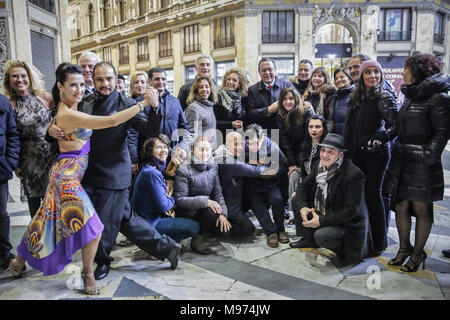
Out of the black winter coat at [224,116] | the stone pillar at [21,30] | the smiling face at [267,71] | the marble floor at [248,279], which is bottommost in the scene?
the marble floor at [248,279]

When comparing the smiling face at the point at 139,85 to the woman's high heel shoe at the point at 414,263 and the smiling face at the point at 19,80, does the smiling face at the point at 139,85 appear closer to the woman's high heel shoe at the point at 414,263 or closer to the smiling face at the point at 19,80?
the smiling face at the point at 19,80

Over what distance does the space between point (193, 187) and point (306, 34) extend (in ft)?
56.6

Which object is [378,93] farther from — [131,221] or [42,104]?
[42,104]

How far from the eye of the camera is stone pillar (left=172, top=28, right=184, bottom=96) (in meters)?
22.1

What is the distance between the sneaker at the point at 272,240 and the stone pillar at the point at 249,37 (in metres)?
16.3

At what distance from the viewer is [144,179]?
Result: 331cm

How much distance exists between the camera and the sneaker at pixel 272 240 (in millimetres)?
3640

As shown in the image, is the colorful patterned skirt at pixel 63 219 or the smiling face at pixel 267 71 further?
the smiling face at pixel 267 71

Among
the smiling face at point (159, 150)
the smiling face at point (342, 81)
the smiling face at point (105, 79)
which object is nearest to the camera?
the smiling face at point (105, 79)

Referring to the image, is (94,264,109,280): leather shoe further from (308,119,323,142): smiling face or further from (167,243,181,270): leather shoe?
(308,119,323,142): smiling face

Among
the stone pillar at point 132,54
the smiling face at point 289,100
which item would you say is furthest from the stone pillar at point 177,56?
the smiling face at point 289,100

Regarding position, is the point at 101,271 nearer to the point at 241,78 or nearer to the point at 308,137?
the point at 308,137
